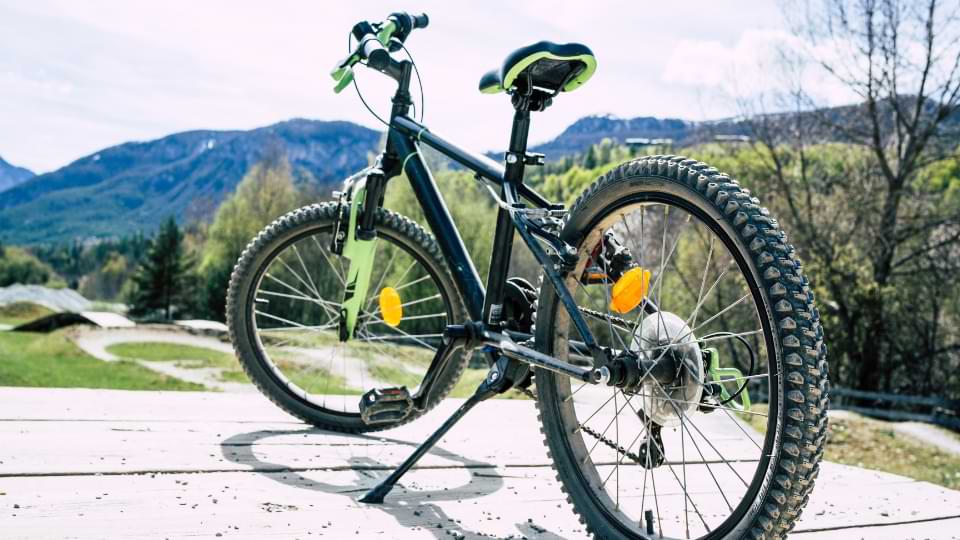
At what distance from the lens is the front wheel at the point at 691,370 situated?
4.76 ft

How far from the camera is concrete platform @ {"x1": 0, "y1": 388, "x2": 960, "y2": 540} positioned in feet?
6.06

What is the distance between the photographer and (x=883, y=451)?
10430mm

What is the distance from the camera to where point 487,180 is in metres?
2.36

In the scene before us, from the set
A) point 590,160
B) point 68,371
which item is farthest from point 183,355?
point 590,160

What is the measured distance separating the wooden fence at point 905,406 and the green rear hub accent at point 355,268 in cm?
1415

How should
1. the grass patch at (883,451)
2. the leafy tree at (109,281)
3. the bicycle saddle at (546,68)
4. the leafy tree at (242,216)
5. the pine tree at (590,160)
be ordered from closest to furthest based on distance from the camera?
the bicycle saddle at (546,68), the grass patch at (883,451), the leafy tree at (242,216), the pine tree at (590,160), the leafy tree at (109,281)

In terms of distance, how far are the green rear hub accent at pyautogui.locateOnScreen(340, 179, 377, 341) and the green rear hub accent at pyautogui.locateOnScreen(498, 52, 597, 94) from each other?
0.87 metres

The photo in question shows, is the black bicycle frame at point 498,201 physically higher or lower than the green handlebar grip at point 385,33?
lower

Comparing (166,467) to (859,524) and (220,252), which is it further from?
(220,252)

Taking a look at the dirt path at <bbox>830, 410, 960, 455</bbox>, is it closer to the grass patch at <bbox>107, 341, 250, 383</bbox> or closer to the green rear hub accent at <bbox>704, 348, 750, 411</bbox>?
the green rear hub accent at <bbox>704, 348, 750, 411</bbox>

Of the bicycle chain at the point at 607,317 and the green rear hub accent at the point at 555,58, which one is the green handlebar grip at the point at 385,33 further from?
the bicycle chain at the point at 607,317

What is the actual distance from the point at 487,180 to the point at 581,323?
634 mm

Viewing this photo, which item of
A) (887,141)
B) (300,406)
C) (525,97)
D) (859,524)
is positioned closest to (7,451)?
(300,406)

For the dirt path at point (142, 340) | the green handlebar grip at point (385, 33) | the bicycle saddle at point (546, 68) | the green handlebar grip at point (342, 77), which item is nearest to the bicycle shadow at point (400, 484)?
the bicycle saddle at point (546, 68)
